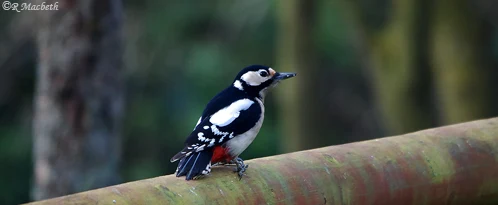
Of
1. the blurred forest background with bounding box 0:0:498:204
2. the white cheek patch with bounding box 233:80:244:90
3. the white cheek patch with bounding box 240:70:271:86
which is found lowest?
the blurred forest background with bounding box 0:0:498:204

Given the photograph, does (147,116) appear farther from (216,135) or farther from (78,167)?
(216,135)

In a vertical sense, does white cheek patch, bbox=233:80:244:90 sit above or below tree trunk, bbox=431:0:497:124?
above

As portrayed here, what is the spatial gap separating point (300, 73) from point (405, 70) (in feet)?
3.57

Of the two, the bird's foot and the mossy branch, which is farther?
the bird's foot

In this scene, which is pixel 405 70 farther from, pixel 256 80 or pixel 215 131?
pixel 215 131

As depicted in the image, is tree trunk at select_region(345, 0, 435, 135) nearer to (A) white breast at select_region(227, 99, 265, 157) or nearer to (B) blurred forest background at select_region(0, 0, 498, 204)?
(B) blurred forest background at select_region(0, 0, 498, 204)

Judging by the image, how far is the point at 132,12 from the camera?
1422cm

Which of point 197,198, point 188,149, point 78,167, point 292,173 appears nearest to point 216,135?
point 188,149

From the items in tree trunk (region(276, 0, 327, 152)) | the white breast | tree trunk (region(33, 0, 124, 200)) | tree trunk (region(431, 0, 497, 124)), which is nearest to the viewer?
the white breast

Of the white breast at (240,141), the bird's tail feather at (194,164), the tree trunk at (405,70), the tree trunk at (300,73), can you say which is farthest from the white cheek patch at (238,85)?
the tree trunk at (300,73)

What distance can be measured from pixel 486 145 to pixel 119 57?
291 cm

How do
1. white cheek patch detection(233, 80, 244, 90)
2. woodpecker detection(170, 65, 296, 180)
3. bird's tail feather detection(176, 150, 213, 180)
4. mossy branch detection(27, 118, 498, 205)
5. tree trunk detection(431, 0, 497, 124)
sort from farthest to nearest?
tree trunk detection(431, 0, 497, 124), white cheek patch detection(233, 80, 244, 90), woodpecker detection(170, 65, 296, 180), bird's tail feather detection(176, 150, 213, 180), mossy branch detection(27, 118, 498, 205)

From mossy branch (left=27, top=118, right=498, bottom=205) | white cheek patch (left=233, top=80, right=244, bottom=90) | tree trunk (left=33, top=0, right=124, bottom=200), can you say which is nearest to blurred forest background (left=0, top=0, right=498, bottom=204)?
tree trunk (left=33, top=0, right=124, bottom=200)

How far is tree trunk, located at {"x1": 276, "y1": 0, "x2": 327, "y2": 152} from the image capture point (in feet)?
27.8
